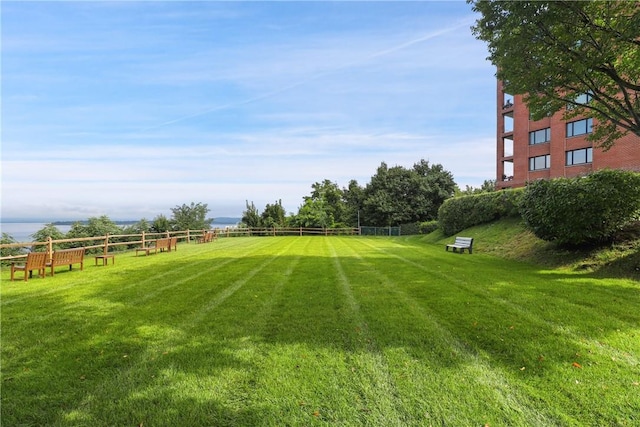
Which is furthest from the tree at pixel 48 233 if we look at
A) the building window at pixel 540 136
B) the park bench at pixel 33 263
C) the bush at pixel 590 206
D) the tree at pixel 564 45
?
the building window at pixel 540 136

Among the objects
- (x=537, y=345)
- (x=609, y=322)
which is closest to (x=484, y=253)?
(x=609, y=322)

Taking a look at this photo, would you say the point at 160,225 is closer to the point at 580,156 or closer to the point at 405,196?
the point at 405,196

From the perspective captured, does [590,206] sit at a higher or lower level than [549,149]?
lower

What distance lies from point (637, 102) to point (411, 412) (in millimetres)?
10933

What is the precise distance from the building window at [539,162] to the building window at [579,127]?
2.97 metres

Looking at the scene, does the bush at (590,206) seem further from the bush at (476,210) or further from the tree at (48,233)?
the tree at (48,233)

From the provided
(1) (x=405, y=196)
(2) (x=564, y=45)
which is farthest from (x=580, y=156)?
(2) (x=564, y=45)

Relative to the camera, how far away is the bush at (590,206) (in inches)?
377

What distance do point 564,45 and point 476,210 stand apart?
1381 cm

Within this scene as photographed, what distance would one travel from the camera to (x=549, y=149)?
32719mm

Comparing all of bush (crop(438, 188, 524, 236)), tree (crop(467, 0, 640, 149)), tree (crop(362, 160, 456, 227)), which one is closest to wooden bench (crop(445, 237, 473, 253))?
bush (crop(438, 188, 524, 236))

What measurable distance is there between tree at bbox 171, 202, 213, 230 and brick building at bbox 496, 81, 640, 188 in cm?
3137

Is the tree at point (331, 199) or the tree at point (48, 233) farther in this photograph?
the tree at point (331, 199)

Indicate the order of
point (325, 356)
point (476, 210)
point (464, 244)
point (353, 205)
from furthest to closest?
point (353, 205), point (476, 210), point (464, 244), point (325, 356)
